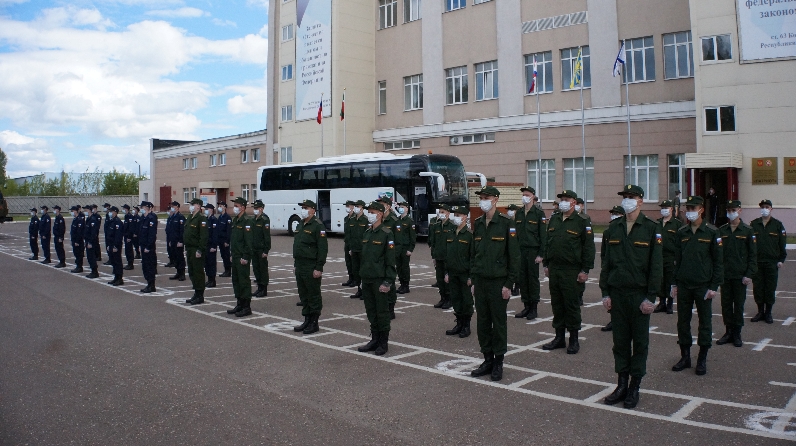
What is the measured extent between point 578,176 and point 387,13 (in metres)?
18.8

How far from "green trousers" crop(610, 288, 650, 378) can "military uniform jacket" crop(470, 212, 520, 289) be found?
4.11ft

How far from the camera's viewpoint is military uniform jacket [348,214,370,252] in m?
14.3

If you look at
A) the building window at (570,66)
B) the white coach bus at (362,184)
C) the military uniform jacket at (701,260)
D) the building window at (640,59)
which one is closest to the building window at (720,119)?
the building window at (640,59)

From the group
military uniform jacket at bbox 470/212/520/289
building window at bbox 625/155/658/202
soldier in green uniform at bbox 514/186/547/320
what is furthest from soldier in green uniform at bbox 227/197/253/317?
building window at bbox 625/155/658/202

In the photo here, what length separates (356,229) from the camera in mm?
14352

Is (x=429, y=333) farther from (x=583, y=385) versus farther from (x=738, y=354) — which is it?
(x=738, y=354)

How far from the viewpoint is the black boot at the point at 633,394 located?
618cm

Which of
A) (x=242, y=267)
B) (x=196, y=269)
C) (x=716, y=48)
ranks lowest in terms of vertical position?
(x=196, y=269)

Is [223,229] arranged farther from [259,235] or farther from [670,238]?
[670,238]

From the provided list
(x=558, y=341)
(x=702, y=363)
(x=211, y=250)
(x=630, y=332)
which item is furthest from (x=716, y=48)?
(x=630, y=332)

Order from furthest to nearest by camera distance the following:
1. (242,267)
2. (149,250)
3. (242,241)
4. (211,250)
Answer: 1. (211,250)
2. (149,250)
3. (242,241)
4. (242,267)

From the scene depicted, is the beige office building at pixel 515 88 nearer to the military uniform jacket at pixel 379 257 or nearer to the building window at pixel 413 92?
the building window at pixel 413 92

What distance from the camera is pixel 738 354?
329 inches

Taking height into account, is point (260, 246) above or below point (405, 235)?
below
